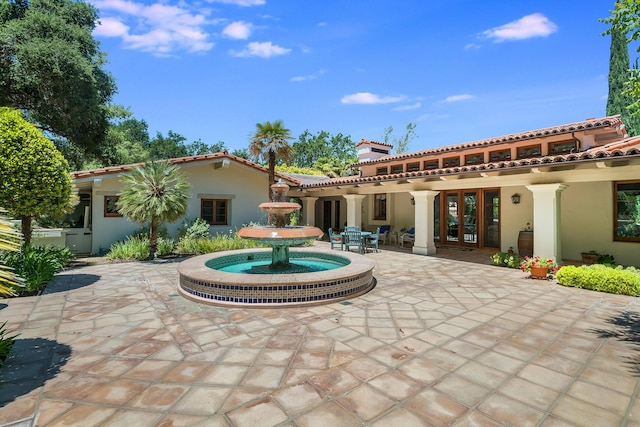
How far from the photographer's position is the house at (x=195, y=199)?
12.9 meters

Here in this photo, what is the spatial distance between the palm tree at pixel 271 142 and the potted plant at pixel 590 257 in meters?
13.4

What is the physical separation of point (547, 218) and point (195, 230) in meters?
14.0

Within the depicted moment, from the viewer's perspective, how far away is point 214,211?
16.1 metres

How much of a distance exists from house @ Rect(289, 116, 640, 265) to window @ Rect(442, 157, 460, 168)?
0.17 feet

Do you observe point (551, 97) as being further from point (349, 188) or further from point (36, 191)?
point (36, 191)

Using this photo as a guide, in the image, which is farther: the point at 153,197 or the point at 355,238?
the point at 355,238

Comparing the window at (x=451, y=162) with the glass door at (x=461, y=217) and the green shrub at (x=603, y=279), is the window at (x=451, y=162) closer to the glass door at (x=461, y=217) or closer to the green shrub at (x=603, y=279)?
the glass door at (x=461, y=217)

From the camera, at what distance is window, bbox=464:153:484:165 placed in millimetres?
14250

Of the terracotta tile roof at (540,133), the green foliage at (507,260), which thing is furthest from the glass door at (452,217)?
the green foliage at (507,260)

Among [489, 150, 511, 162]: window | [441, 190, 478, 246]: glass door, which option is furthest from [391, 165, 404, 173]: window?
[489, 150, 511, 162]: window

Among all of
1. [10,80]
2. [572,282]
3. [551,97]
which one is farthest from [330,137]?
[572,282]

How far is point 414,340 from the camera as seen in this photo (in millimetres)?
4426

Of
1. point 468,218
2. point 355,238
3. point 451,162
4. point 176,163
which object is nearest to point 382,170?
point 451,162

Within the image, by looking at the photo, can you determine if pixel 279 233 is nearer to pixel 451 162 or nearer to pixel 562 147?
pixel 451 162
